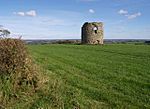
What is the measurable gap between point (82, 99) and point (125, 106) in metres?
1.38

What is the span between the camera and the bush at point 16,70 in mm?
10438

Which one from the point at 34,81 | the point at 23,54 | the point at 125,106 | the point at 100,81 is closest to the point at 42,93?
the point at 34,81

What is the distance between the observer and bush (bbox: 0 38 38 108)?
10438 millimetres

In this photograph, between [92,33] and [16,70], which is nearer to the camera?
[16,70]

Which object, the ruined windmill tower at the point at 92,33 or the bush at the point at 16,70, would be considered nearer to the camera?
the bush at the point at 16,70

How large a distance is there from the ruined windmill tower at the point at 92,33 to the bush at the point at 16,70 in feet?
166

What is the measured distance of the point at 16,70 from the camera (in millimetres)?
11188

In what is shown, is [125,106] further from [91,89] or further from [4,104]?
→ [4,104]

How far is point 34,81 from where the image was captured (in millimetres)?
11102

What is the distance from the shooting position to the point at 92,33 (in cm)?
6216

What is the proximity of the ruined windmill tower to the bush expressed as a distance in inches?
1986

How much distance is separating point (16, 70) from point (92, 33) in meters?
51.5

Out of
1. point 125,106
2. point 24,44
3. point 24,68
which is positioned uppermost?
point 24,44

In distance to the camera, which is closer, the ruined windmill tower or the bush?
the bush
